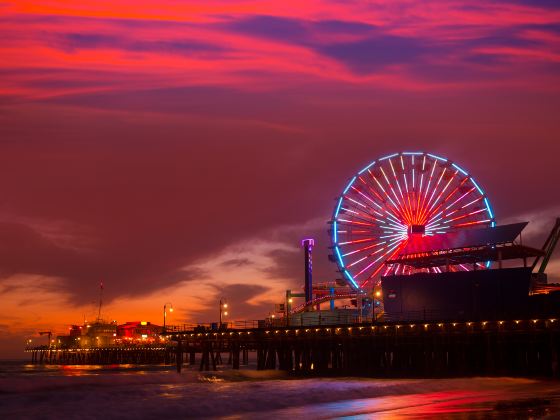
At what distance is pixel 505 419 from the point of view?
29469mm

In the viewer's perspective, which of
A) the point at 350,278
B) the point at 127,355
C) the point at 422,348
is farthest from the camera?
the point at 127,355

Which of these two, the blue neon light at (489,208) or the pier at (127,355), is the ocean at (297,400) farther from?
the pier at (127,355)

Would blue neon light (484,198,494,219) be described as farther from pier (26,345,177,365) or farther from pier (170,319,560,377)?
pier (26,345,177,365)

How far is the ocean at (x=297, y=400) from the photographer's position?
3441 cm

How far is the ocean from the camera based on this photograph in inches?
1355

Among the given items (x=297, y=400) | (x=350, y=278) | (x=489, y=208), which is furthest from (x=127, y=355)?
(x=297, y=400)

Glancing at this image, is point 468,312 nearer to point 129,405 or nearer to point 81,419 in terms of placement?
point 129,405

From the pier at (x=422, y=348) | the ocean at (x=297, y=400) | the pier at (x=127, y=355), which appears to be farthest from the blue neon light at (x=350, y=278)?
the pier at (x=127, y=355)

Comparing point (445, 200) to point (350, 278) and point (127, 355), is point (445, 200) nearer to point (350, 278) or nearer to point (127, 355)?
point (350, 278)

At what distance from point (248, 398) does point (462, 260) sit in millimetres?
33221

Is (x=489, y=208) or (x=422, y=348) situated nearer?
(x=422, y=348)

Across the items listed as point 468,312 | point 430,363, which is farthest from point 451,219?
point 430,363

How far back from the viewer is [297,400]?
42625 mm

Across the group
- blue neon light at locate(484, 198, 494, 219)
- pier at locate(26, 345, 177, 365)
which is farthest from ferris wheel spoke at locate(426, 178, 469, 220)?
pier at locate(26, 345, 177, 365)
